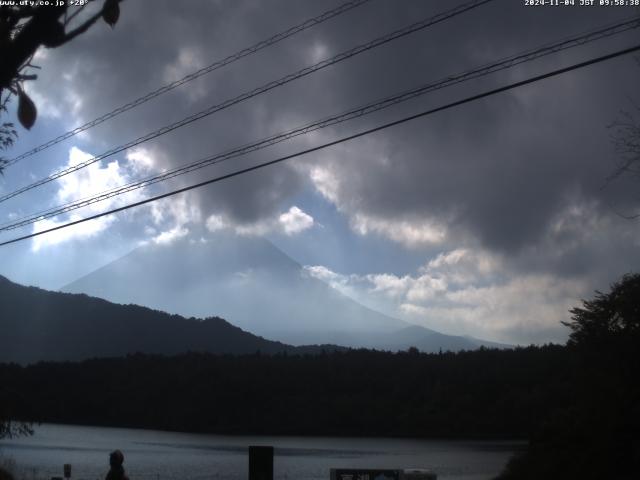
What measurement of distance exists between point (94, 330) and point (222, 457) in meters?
119

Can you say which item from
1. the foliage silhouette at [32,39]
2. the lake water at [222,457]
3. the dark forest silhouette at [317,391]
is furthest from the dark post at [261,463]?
the dark forest silhouette at [317,391]

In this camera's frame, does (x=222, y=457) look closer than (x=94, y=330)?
Yes

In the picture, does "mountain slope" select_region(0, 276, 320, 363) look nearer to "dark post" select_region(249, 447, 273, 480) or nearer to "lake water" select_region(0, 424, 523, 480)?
"lake water" select_region(0, 424, 523, 480)

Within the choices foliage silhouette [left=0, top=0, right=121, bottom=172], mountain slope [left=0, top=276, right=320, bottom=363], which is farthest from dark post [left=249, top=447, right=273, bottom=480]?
mountain slope [left=0, top=276, right=320, bottom=363]

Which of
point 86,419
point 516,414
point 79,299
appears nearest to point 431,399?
point 516,414

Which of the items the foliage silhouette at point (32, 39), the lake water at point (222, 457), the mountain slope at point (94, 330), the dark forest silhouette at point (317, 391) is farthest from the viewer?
the mountain slope at point (94, 330)

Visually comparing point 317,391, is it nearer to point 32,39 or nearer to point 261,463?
point 261,463

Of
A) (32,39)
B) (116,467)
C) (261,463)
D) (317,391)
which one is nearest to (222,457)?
(317,391)

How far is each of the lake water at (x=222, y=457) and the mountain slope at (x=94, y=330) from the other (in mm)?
67626

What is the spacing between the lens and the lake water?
1941 inches

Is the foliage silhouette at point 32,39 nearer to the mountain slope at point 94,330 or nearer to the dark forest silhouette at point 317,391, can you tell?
the dark forest silhouette at point 317,391

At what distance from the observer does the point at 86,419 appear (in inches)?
4700

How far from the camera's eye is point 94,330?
583 feet

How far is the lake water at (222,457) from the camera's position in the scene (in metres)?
49.3
